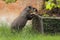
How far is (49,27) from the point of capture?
281 inches

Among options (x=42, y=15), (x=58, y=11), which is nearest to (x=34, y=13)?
(x=42, y=15)

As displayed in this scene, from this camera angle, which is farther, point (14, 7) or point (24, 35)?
point (14, 7)

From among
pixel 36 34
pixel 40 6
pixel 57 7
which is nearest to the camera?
pixel 36 34

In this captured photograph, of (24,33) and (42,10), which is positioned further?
(42,10)

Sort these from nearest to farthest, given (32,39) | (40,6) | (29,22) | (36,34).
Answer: (32,39) < (36,34) < (29,22) < (40,6)

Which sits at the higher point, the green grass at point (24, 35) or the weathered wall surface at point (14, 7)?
the weathered wall surface at point (14, 7)

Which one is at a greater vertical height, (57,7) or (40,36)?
(57,7)

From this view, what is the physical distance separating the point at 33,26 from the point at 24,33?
1.85 ft

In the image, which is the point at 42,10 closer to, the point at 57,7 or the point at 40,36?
the point at 57,7

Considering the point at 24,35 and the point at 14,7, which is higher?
the point at 14,7

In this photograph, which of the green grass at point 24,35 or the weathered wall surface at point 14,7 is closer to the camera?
the green grass at point 24,35

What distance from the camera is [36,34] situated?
702cm

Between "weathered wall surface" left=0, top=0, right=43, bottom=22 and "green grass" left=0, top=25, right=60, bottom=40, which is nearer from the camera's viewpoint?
"green grass" left=0, top=25, right=60, bottom=40

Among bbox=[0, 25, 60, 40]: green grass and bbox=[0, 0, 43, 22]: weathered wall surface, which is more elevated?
bbox=[0, 0, 43, 22]: weathered wall surface
